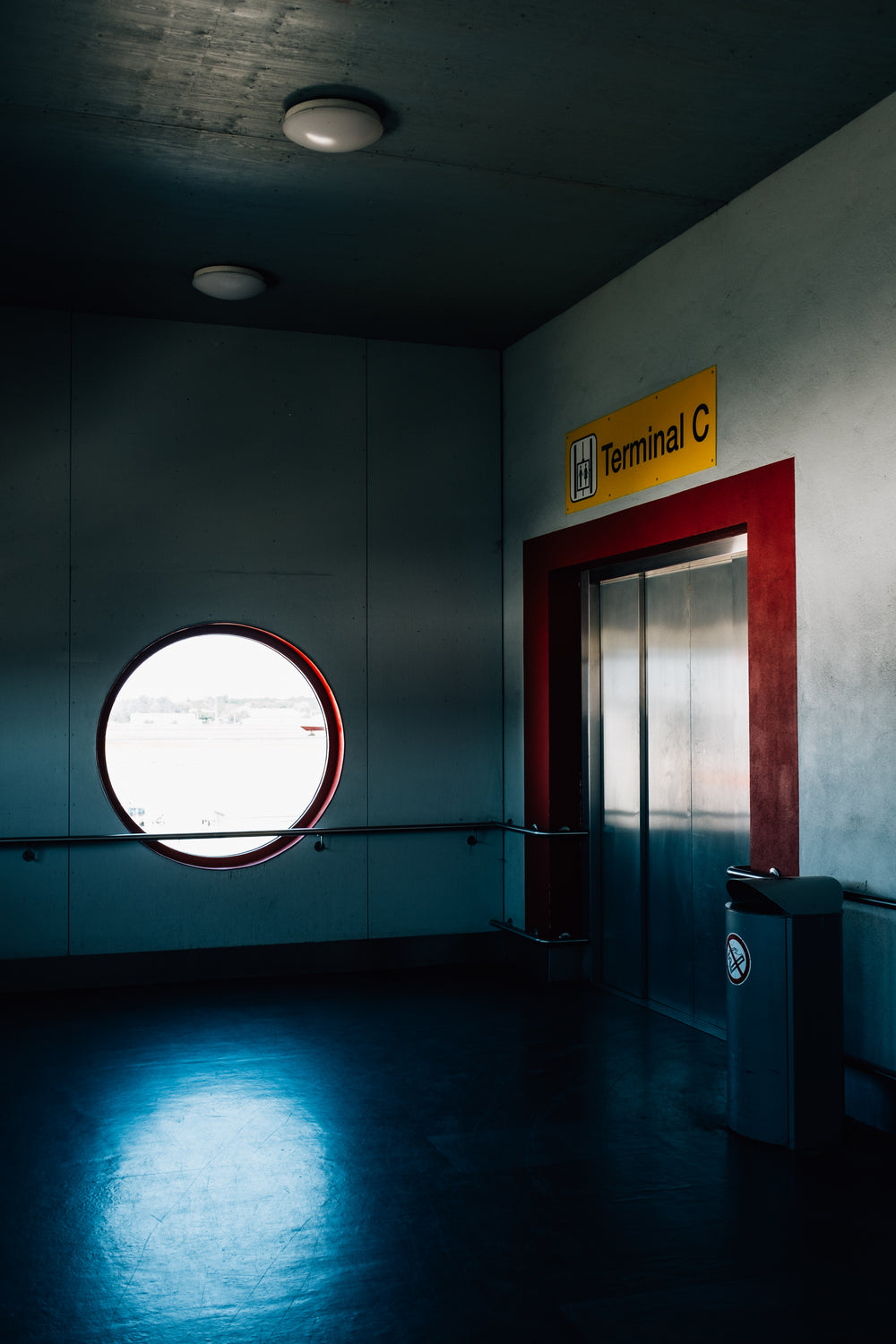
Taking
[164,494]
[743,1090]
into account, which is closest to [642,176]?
[164,494]

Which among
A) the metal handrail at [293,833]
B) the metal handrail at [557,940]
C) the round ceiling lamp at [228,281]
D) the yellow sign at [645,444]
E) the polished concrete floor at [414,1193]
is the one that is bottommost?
the polished concrete floor at [414,1193]

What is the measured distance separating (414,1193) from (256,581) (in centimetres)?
433

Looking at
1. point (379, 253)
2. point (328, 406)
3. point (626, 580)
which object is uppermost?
point (379, 253)

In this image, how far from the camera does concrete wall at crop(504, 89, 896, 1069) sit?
436 centimetres

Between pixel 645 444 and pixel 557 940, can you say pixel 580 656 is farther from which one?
pixel 557 940

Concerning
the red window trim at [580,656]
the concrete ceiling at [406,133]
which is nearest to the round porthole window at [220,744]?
the red window trim at [580,656]

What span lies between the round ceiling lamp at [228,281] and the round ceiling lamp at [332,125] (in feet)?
5.34

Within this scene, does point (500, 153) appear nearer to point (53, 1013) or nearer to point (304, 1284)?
point (304, 1284)

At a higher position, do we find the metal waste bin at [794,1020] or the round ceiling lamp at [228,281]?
the round ceiling lamp at [228,281]

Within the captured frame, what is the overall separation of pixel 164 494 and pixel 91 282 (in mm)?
1328

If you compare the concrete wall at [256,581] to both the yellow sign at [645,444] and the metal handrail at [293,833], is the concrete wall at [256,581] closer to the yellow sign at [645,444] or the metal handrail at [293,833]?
the metal handrail at [293,833]

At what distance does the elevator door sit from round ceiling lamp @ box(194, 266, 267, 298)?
2.69 metres

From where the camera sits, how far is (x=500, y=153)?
4.95 metres

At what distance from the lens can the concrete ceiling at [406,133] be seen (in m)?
4.00
